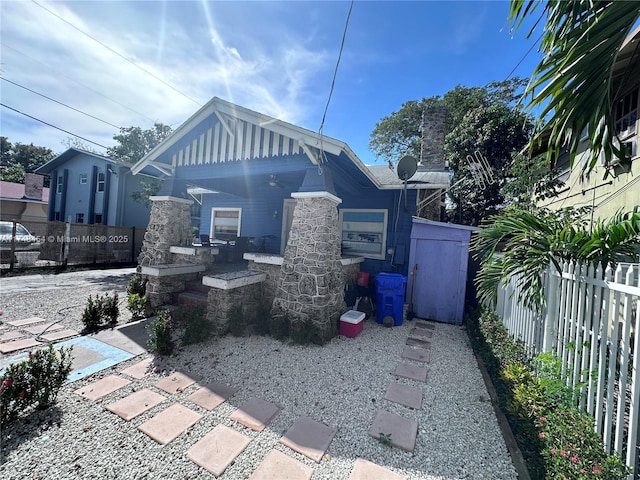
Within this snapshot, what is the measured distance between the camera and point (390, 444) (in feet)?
7.73

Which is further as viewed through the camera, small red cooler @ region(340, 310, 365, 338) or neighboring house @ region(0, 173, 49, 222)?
neighboring house @ region(0, 173, 49, 222)

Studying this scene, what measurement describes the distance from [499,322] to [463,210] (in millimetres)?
7908

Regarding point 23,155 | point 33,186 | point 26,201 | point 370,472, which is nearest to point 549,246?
point 370,472

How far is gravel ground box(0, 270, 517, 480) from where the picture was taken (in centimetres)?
202

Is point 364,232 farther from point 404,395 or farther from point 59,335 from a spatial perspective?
point 59,335

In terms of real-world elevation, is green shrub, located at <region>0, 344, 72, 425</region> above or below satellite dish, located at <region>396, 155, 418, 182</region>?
below

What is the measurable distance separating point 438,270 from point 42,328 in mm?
8408

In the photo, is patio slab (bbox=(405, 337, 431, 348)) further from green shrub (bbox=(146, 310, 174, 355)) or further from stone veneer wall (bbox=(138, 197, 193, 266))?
stone veneer wall (bbox=(138, 197, 193, 266))

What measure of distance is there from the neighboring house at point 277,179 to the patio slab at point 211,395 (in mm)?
3357

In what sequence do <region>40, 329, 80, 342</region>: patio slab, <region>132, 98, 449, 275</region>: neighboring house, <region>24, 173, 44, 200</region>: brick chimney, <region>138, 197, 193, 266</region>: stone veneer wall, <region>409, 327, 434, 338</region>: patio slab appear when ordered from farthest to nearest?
1. <region>24, 173, 44, 200</region>: brick chimney
2. <region>138, 197, 193, 266</region>: stone veneer wall
3. <region>409, 327, 434, 338</region>: patio slab
4. <region>132, 98, 449, 275</region>: neighboring house
5. <region>40, 329, 80, 342</region>: patio slab

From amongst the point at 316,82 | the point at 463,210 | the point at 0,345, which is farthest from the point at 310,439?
the point at 463,210

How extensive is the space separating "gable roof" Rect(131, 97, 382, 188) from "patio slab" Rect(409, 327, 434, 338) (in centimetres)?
370

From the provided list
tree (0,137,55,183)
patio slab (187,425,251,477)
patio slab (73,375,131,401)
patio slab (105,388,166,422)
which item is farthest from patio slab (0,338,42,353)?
tree (0,137,55,183)

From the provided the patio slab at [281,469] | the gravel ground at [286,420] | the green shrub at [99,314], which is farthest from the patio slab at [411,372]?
the green shrub at [99,314]
